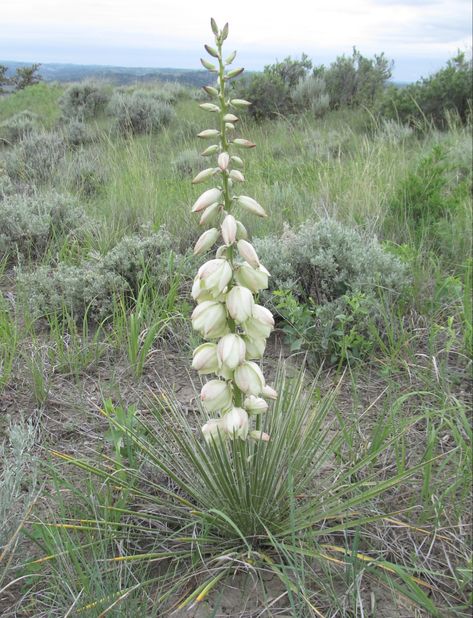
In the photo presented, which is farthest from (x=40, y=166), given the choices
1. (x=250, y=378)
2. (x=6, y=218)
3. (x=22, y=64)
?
(x=22, y=64)

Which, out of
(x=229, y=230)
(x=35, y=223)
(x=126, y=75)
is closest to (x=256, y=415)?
(x=229, y=230)

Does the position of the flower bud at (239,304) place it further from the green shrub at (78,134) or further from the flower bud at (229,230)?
the green shrub at (78,134)

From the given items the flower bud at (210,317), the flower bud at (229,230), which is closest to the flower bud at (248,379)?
the flower bud at (210,317)

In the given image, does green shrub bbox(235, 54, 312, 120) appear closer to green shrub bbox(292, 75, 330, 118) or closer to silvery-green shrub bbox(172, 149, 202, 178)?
green shrub bbox(292, 75, 330, 118)

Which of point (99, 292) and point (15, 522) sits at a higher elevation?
point (99, 292)

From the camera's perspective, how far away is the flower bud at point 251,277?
1.63m

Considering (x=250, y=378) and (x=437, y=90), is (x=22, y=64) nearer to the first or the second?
(x=437, y=90)

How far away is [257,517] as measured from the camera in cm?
181

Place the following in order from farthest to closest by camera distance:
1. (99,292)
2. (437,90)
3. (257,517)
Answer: (437,90)
(99,292)
(257,517)

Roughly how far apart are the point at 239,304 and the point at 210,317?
0.34ft

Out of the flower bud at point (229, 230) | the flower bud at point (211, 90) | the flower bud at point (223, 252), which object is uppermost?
the flower bud at point (211, 90)

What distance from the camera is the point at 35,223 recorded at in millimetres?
4125

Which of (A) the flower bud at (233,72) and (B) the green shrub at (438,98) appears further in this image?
(B) the green shrub at (438,98)

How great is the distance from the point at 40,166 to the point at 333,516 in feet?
19.2
